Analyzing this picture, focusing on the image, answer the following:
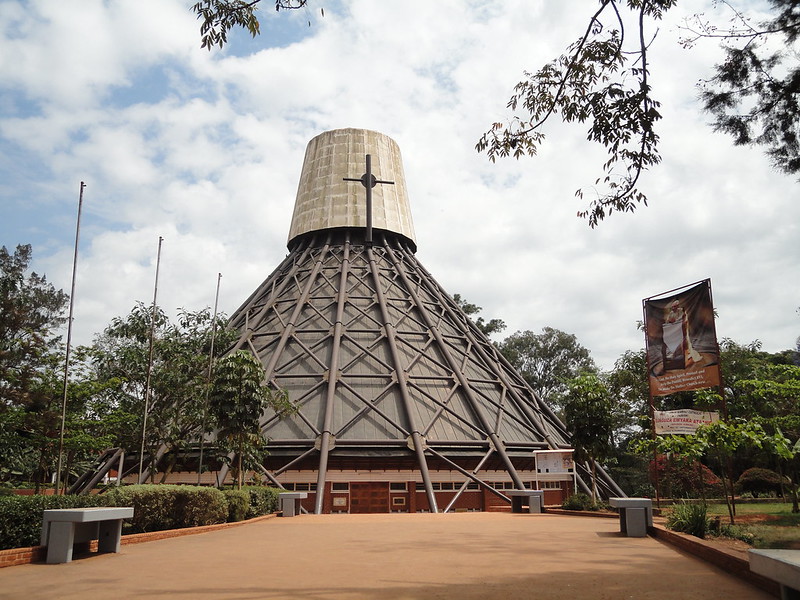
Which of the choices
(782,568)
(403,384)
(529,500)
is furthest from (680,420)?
(403,384)

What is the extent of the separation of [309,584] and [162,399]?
19674 millimetres

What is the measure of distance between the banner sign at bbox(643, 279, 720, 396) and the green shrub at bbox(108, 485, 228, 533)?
470 inches

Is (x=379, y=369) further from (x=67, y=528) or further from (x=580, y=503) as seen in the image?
(x=67, y=528)

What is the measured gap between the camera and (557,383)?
57.6 metres

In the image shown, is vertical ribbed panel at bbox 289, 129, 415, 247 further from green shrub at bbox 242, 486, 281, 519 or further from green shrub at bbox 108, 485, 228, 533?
green shrub at bbox 108, 485, 228, 533

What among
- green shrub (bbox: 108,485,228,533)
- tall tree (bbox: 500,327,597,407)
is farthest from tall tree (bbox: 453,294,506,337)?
green shrub (bbox: 108,485,228,533)

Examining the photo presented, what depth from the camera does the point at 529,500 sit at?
73.2 ft

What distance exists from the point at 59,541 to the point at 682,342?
1451 centimetres

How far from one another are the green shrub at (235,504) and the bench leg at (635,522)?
10269 millimetres

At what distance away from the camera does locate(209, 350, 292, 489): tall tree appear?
21.4m

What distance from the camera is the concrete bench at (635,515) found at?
526 inches

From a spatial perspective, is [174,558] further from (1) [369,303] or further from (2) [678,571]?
(1) [369,303]

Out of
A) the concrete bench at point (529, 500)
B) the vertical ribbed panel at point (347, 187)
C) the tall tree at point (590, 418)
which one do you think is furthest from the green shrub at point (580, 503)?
the vertical ribbed panel at point (347, 187)

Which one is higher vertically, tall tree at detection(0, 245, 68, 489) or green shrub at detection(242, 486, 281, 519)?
tall tree at detection(0, 245, 68, 489)
